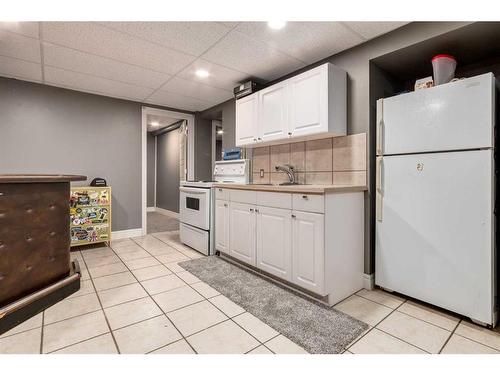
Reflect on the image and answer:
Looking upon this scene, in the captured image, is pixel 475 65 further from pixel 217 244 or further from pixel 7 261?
pixel 7 261

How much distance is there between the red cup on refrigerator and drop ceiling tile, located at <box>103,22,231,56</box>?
175 centimetres

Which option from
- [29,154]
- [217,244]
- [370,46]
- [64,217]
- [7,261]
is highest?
[370,46]

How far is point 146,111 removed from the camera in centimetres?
456

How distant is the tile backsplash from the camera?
2.47 meters

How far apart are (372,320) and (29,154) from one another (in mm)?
4557

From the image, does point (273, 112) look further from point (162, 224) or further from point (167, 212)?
point (167, 212)

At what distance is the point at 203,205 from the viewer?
335 cm

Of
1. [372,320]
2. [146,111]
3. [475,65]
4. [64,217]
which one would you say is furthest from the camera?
[146,111]

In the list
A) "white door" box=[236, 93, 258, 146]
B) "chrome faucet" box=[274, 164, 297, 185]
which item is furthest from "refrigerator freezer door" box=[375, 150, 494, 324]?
"white door" box=[236, 93, 258, 146]

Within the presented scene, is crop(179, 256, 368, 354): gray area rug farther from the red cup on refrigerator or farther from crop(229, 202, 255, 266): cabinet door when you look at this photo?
the red cup on refrigerator

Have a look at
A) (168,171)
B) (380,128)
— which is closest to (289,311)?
(380,128)

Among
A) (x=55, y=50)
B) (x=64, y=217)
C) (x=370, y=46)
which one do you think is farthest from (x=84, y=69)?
(x=370, y=46)

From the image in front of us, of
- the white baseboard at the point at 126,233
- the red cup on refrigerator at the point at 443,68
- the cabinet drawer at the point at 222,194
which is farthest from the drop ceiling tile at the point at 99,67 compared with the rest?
the red cup on refrigerator at the point at 443,68

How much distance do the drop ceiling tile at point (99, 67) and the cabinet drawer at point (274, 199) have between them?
6.78 ft
